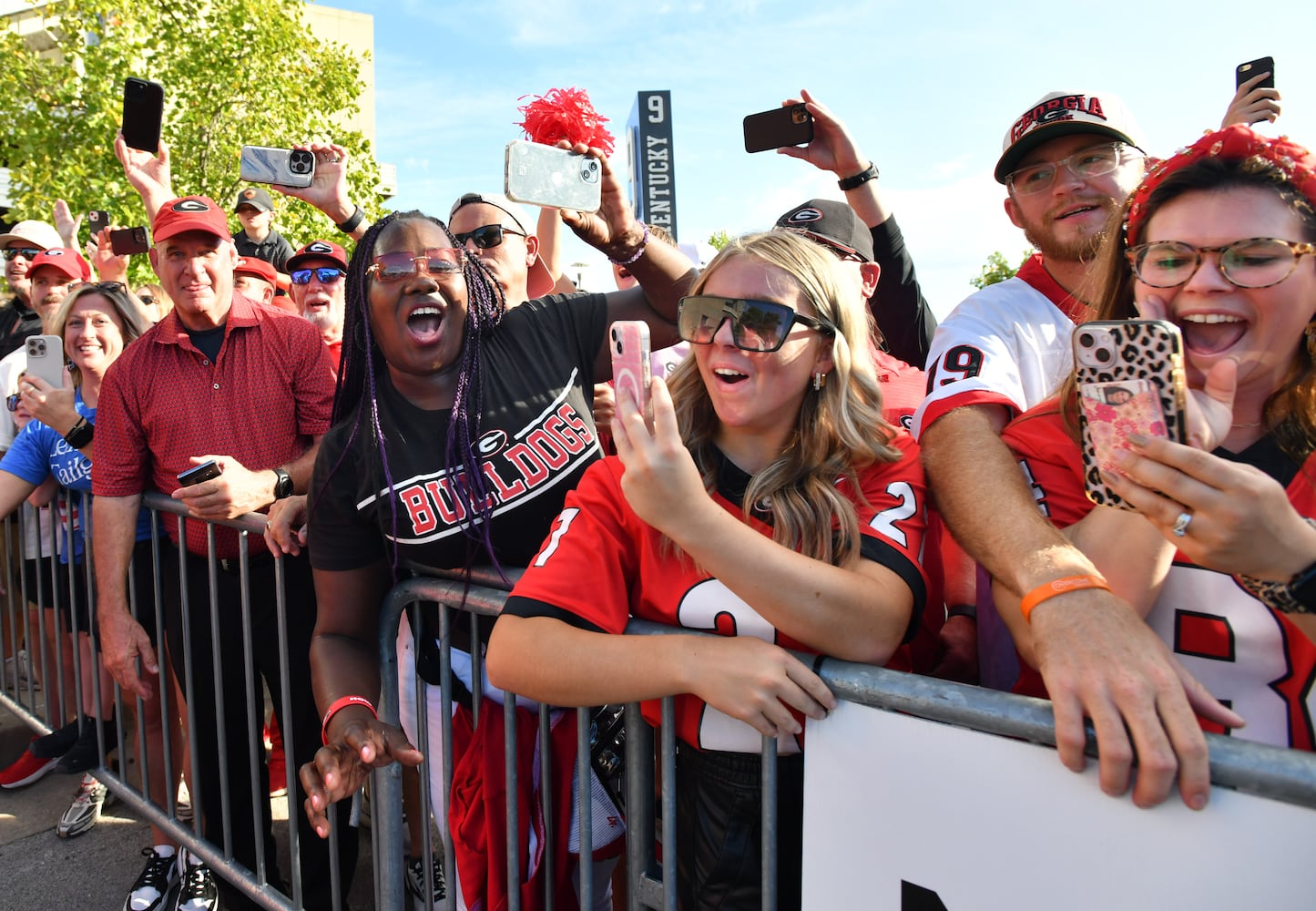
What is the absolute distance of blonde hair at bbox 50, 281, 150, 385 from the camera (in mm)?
3854

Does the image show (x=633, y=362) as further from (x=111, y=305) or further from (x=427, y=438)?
(x=111, y=305)

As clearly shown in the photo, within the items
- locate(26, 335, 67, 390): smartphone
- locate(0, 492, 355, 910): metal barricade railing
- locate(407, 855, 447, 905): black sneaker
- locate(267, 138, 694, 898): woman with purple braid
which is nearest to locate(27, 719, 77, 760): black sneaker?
locate(0, 492, 355, 910): metal barricade railing

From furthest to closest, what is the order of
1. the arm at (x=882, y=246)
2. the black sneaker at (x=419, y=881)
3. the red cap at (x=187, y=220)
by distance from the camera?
the red cap at (x=187, y=220), the black sneaker at (x=419, y=881), the arm at (x=882, y=246)

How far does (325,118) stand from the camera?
575 inches

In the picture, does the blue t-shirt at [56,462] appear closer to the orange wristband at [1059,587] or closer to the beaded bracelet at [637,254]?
the beaded bracelet at [637,254]

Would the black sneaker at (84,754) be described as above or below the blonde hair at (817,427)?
below

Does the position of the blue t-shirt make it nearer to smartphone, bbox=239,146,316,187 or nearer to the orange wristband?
smartphone, bbox=239,146,316,187

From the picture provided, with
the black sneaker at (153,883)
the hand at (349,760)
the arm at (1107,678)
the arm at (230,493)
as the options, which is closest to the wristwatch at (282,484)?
the arm at (230,493)

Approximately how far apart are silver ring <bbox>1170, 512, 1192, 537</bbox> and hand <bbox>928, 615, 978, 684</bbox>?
0.85 meters

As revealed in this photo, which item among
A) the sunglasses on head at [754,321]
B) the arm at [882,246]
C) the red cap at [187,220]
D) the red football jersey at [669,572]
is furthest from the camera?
the red cap at [187,220]

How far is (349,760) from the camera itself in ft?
6.91

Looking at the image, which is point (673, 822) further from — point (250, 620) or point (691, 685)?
point (250, 620)

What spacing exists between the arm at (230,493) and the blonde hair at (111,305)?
1.54 meters

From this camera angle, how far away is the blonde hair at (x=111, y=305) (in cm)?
385
